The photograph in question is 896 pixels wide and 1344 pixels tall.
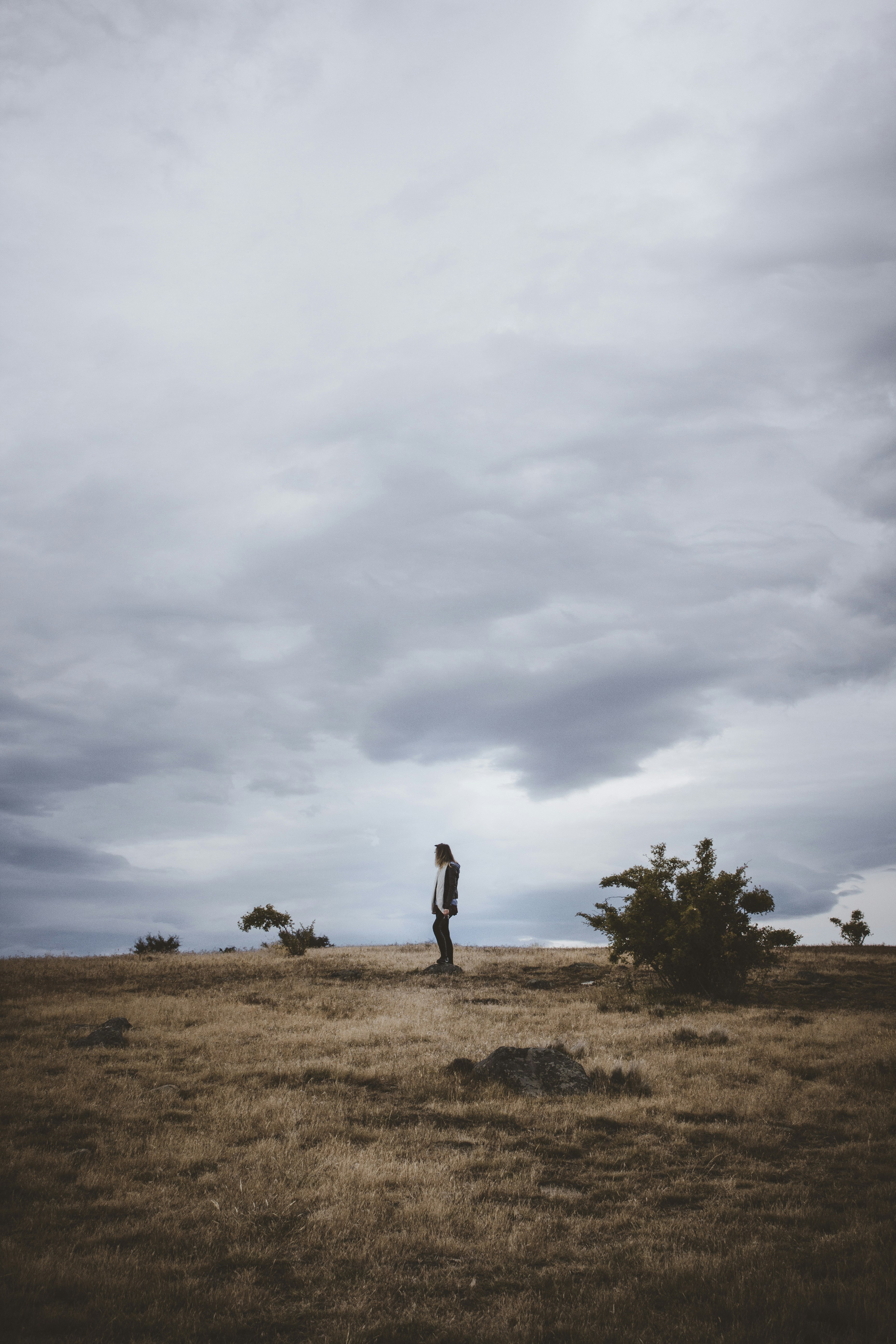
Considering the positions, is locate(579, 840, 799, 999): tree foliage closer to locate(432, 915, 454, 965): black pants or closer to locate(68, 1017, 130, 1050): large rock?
locate(432, 915, 454, 965): black pants

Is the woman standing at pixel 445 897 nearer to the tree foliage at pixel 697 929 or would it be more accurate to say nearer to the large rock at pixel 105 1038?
the tree foliage at pixel 697 929

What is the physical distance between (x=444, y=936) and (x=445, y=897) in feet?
4.39

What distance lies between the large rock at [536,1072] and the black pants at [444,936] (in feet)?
32.6

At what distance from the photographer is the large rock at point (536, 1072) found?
10.7m

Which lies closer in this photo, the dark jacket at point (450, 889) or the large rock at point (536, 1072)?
the large rock at point (536, 1072)

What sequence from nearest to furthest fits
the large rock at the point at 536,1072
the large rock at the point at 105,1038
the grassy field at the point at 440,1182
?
the grassy field at the point at 440,1182 < the large rock at the point at 536,1072 < the large rock at the point at 105,1038

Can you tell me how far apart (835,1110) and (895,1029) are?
17.1 feet

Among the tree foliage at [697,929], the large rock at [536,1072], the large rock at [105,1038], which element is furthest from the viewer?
the tree foliage at [697,929]

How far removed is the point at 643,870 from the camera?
19.0 m

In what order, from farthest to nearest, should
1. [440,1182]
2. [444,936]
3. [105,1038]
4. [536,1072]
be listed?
[444,936] < [105,1038] < [536,1072] < [440,1182]

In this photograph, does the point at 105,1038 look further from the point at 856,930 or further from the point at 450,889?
the point at 856,930

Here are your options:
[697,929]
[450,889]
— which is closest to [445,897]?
[450,889]

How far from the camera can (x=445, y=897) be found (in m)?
21.0

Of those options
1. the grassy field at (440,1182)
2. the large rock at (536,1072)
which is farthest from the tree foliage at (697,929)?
the large rock at (536,1072)
